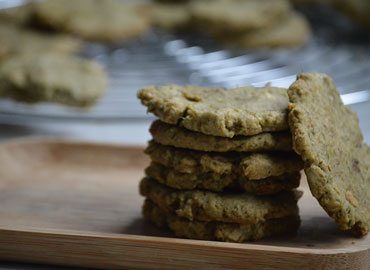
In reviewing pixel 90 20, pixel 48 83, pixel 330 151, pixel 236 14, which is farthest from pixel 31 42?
pixel 330 151

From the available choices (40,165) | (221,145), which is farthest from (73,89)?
(221,145)

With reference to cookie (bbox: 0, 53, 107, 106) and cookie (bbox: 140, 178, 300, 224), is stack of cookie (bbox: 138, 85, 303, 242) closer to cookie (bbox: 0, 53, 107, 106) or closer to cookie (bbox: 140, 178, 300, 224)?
cookie (bbox: 140, 178, 300, 224)

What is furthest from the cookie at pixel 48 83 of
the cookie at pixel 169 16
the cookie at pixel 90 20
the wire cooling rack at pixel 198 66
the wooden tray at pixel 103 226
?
the cookie at pixel 169 16

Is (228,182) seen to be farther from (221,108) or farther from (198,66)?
(198,66)

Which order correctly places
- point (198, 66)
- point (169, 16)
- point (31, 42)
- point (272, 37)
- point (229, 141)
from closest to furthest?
point (229, 141) < point (31, 42) < point (198, 66) < point (272, 37) < point (169, 16)

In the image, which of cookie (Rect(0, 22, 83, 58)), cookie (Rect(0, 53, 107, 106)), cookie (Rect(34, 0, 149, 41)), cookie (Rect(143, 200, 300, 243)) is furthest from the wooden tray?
cookie (Rect(34, 0, 149, 41))

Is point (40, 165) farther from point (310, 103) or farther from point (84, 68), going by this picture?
point (310, 103)

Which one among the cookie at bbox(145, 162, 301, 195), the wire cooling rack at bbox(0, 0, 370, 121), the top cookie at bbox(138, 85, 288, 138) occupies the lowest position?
the cookie at bbox(145, 162, 301, 195)
